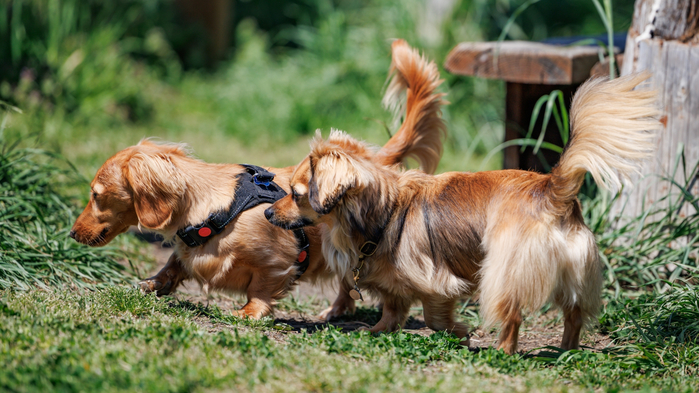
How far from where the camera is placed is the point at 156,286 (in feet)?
12.4

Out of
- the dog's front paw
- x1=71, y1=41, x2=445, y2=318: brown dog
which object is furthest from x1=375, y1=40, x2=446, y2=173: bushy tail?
the dog's front paw

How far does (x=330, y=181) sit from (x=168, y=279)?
53.1 inches

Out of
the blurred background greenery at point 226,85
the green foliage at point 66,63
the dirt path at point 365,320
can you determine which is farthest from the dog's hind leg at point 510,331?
the green foliage at point 66,63

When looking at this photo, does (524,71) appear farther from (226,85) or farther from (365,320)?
(226,85)

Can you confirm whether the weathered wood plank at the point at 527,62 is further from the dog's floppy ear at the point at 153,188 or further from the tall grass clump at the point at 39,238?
the tall grass clump at the point at 39,238

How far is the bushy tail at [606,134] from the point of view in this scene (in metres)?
2.99

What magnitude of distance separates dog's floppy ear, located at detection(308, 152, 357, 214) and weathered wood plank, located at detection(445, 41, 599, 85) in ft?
8.50

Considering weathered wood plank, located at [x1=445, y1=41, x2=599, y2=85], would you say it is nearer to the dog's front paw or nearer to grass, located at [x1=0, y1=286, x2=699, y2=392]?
grass, located at [x1=0, y1=286, x2=699, y2=392]

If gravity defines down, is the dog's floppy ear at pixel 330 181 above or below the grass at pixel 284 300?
above

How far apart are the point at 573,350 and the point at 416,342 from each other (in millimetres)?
823

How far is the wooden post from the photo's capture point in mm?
4398

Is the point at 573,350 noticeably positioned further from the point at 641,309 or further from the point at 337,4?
the point at 337,4

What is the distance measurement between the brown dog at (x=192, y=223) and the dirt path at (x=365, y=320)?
26cm

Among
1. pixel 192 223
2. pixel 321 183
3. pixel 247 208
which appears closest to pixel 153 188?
pixel 192 223
